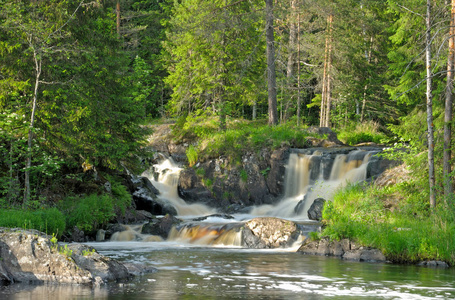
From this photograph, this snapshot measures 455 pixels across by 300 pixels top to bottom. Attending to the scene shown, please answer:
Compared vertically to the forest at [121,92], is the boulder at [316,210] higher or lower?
lower

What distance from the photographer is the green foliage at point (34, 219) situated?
1233cm

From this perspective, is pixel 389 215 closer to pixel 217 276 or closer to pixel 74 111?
pixel 217 276

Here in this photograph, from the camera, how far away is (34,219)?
43.7 feet

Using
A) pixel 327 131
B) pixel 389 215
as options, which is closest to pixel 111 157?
pixel 389 215

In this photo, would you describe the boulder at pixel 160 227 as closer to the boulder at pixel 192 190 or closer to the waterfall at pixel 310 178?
the waterfall at pixel 310 178

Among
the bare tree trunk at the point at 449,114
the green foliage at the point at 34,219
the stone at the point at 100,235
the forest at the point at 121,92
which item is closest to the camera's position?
the green foliage at the point at 34,219

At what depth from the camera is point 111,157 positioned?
17266 mm

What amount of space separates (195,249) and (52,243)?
5638 millimetres

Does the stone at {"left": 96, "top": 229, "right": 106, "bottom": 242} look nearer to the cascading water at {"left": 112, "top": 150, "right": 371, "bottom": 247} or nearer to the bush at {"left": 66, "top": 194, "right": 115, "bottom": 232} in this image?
the bush at {"left": 66, "top": 194, "right": 115, "bottom": 232}

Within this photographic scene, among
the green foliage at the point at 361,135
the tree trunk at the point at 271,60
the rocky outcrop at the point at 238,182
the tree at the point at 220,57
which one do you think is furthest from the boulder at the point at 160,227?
the green foliage at the point at 361,135

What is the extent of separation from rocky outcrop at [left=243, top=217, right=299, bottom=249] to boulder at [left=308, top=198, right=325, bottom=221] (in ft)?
8.89

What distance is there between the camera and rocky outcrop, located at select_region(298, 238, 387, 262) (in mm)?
12508

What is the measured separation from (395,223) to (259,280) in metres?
5.51

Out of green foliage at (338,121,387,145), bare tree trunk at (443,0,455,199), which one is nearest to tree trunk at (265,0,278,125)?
green foliage at (338,121,387,145)
